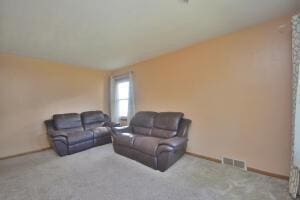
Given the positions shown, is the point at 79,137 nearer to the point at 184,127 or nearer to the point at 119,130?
the point at 119,130

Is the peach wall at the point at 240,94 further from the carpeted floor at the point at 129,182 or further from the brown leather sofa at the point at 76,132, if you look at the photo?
the brown leather sofa at the point at 76,132

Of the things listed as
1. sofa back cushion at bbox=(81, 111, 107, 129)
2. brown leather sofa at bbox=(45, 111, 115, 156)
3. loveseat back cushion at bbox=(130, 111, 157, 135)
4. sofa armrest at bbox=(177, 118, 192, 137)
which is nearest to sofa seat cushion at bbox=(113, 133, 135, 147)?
loveseat back cushion at bbox=(130, 111, 157, 135)

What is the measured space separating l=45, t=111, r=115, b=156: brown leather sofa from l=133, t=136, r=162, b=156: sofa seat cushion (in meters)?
1.45

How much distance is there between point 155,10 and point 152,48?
57.0 inches

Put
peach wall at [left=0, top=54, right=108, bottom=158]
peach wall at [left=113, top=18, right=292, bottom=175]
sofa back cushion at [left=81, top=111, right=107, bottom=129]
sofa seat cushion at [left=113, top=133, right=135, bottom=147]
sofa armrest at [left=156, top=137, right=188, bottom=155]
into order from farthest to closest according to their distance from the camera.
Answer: sofa back cushion at [left=81, top=111, right=107, bottom=129] → peach wall at [left=0, top=54, right=108, bottom=158] → sofa seat cushion at [left=113, top=133, right=135, bottom=147] → sofa armrest at [left=156, top=137, right=188, bottom=155] → peach wall at [left=113, top=18, right=292, bottom=175]

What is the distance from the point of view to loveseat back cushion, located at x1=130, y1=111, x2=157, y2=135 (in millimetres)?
3746

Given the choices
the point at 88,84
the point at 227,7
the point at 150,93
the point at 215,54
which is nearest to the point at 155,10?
the point at 227,7

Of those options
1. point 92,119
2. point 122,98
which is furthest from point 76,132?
point 122,98

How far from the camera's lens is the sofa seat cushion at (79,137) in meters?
3.58

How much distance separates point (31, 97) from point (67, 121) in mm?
1035

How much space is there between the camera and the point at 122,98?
528cm

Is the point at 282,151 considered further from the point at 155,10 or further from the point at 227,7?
the point at 155,10

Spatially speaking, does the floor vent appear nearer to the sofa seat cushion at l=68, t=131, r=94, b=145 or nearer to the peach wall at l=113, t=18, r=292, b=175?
the peach wall at l=113, t=18, r=292, b=175

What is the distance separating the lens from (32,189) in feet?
7.13
